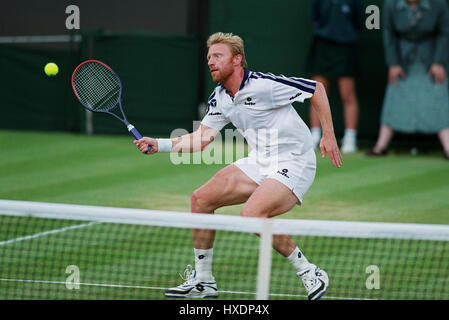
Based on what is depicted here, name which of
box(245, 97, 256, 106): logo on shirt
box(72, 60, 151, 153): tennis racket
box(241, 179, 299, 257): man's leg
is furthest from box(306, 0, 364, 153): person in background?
box(241, 179, 299, 257): man's leg

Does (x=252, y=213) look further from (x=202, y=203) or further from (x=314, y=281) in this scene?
(x=314, y=281)

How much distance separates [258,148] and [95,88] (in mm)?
1372

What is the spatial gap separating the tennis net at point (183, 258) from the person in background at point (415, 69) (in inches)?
161

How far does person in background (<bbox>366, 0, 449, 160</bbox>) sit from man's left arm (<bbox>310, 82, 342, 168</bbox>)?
5382mm

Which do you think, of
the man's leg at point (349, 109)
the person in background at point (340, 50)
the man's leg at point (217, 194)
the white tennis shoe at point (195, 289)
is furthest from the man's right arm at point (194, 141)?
the man's leg at point (349, 109)

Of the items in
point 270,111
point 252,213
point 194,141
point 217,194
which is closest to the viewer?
point 252,213

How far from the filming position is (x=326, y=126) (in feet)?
17.2

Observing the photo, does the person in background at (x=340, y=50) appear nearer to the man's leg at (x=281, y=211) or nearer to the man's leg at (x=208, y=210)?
the man's leg at (x=208, y=210)

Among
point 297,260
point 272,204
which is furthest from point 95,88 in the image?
point 297,260
